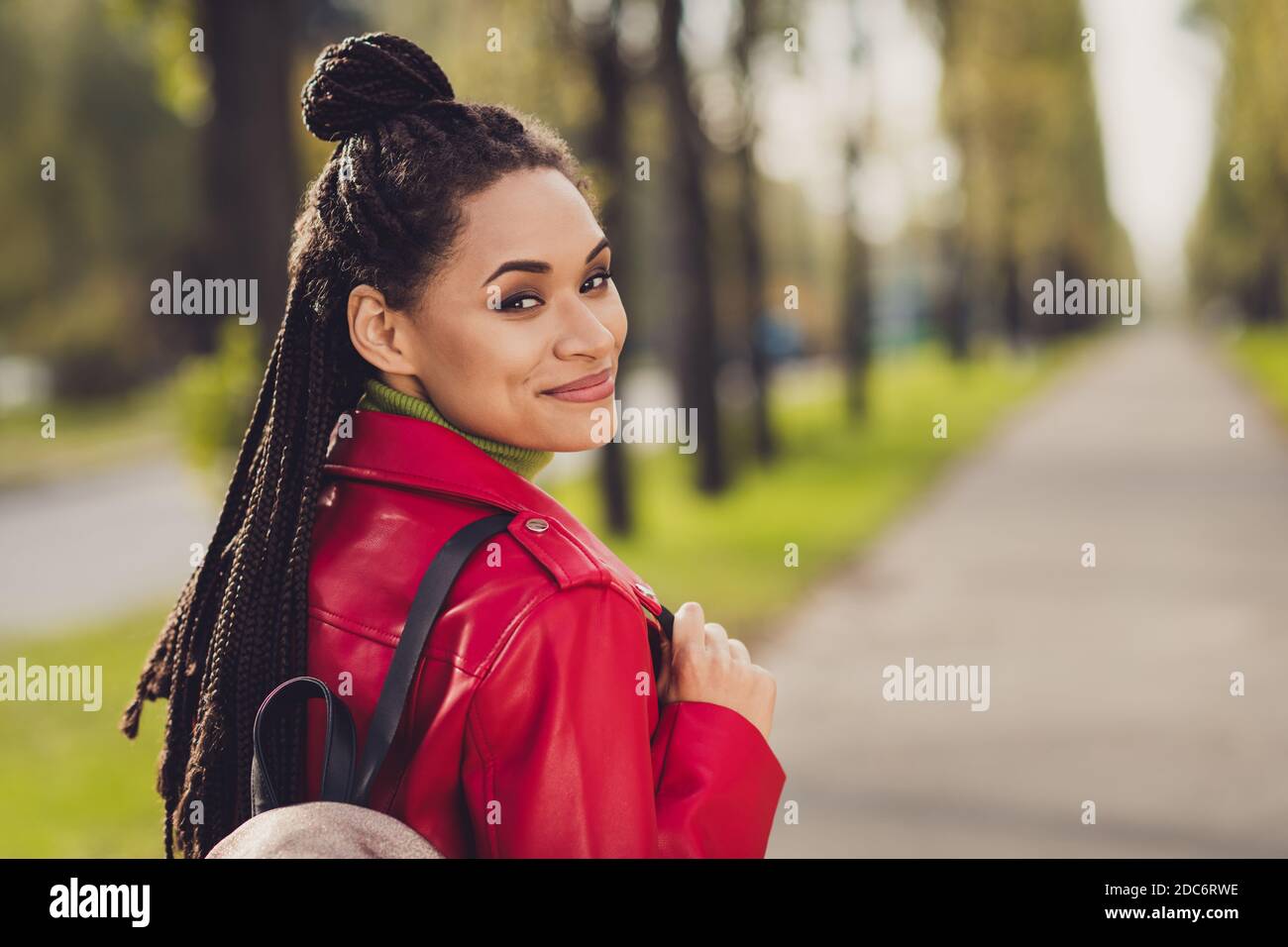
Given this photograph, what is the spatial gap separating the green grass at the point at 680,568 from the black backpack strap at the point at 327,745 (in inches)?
19.4

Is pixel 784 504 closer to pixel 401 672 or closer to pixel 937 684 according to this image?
pixel 937 684

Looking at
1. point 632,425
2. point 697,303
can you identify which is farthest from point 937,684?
point 697,303

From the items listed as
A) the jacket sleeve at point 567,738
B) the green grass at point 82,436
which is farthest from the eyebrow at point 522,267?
the green grass at point 82,436

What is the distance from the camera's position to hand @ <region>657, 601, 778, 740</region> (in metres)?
1.62

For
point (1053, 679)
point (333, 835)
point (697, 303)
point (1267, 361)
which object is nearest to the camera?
point (333, 835)

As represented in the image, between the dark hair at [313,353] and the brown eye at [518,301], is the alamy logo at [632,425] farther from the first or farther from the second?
the dark hair at [313,353]

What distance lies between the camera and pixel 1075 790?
5.26 meters

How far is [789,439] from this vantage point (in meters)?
18.9

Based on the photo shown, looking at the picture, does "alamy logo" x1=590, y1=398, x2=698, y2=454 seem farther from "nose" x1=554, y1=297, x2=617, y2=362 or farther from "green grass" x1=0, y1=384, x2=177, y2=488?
"green grass" x1=0, y1=384, x2=177, y2=488

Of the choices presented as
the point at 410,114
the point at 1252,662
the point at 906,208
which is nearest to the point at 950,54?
the point at 906,208

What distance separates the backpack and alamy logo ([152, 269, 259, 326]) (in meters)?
2.55

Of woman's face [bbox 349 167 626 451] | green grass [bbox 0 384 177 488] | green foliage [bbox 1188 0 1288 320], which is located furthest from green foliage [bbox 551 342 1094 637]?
green grass [bbox 0 384 177 488]

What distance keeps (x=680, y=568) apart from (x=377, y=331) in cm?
809

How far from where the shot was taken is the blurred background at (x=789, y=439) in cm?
543
